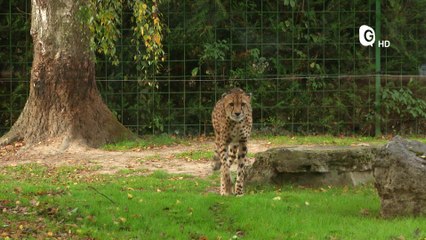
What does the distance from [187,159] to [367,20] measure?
5924 mm

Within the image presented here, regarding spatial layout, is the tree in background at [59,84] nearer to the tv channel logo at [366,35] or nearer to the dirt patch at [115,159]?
Answer: the dirt patch at [115,159]

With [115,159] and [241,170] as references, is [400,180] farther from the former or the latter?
[115,159]

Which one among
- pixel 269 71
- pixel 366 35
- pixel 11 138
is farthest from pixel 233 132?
pixel 366 35

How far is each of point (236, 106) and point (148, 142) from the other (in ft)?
16.9

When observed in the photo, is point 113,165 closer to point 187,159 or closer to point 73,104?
point 187,159

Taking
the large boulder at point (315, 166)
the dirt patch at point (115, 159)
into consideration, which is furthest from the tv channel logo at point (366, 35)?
the large boulder at point (315, 166)

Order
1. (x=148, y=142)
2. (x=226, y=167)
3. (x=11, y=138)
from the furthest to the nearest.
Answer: (x=148, y=142) < (x=11, y=138) < (x=226, y=167)

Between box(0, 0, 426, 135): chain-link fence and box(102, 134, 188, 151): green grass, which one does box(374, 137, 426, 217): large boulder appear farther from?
box(0, 0, 426, 135): chain-link fence

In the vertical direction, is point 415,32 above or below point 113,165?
above

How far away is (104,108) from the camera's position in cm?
1536

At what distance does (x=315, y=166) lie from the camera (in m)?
10.9

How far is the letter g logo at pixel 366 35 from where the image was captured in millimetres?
16938

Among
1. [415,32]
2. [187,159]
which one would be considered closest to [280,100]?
[415,32]

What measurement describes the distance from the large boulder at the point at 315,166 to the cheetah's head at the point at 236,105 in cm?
76
